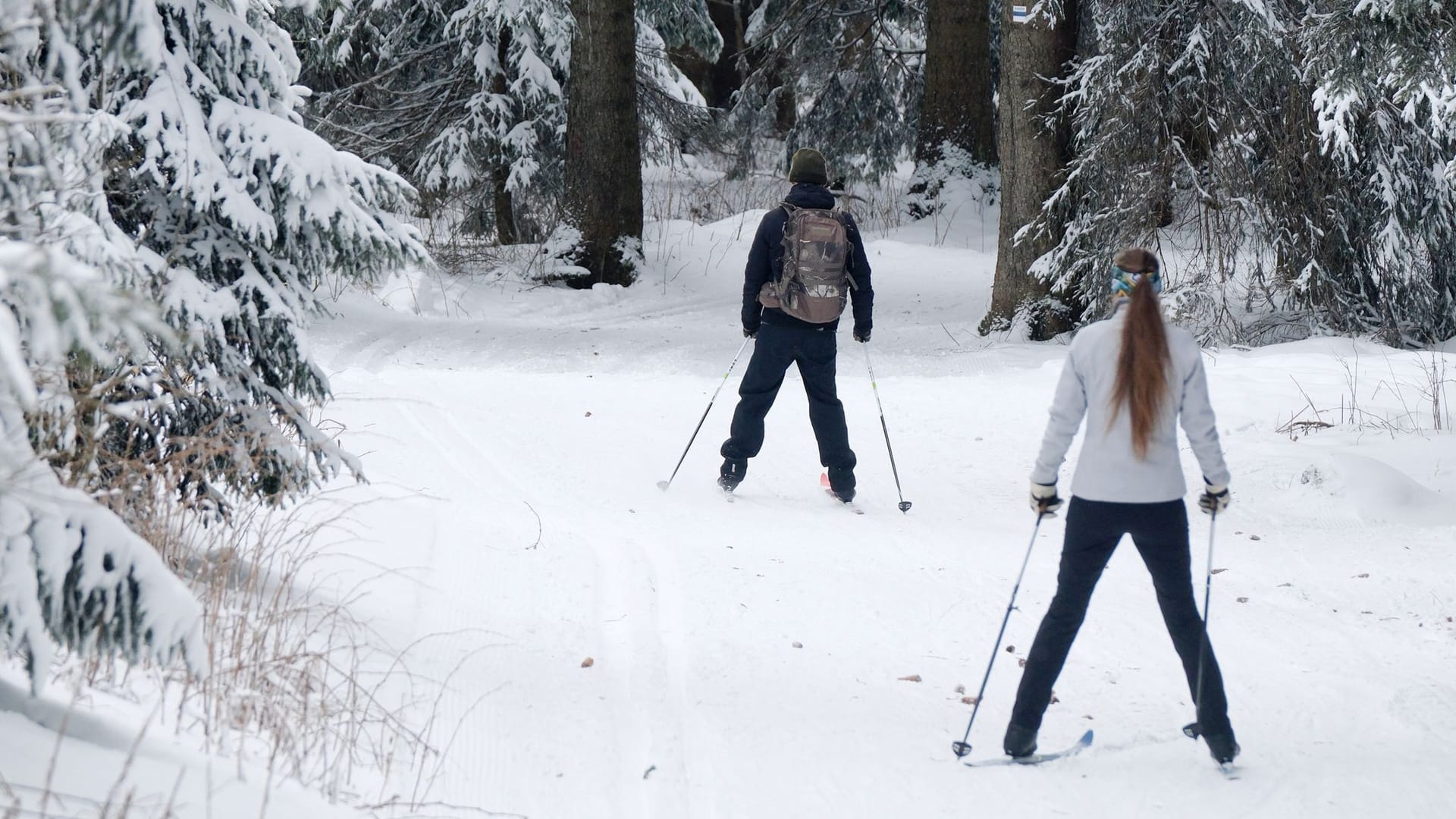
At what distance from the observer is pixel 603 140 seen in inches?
576

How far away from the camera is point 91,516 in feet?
8.55

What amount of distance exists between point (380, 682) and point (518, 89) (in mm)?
12128

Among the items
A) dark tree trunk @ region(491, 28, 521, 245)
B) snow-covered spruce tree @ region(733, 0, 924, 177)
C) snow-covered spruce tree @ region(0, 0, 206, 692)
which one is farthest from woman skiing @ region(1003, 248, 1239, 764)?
snow-covered spruce tree @ region(733, 0, 924, 177)

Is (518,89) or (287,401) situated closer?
(287,401)

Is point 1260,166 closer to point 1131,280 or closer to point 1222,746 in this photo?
point 1131,280

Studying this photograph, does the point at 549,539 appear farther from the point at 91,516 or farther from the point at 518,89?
the point at 518,89

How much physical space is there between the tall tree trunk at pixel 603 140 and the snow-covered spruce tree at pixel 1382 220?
23.7 ft

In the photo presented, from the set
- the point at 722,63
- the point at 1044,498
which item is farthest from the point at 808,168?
the point at 722,63

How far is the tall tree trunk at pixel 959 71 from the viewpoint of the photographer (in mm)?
17531

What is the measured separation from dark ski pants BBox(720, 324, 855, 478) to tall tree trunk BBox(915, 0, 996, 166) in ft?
37.0

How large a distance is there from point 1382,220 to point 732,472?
22.0ft

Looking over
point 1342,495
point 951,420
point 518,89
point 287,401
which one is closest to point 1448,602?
point 1342,495

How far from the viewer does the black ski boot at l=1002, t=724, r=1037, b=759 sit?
4.23 meters

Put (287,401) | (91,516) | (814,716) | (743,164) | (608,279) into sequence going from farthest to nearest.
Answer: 1. (743,164)
2. (608,279)
3. (287,401)
4. (814,716)
5. (91,516)
